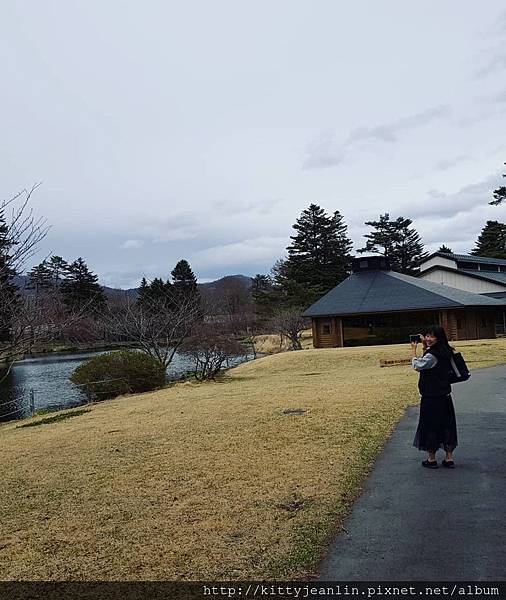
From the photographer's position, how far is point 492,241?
61000 mm

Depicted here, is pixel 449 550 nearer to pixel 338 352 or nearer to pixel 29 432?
pixel 29 432

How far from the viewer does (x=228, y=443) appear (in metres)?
7.04

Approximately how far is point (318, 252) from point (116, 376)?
3805 centimetres

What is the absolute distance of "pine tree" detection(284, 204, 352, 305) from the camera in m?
51.1

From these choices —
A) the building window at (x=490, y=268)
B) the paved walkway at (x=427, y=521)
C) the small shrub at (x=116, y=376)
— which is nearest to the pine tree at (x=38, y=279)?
the paved walkway at (x=427, y=521)

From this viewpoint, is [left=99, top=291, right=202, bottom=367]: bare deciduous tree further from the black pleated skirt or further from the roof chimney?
the black pleated skirt

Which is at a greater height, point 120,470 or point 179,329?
point 179,329

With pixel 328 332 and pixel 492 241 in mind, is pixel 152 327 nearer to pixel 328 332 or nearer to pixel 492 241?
Answer: pixel 328 332

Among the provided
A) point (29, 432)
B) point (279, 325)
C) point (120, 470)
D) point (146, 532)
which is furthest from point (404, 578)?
point (279, 325)

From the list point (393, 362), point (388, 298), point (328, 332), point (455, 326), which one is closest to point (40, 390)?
point (393, 362)

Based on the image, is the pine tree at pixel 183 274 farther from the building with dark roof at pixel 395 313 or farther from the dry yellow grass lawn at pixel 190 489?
the dry yellow grass lawn at pixel 190 489

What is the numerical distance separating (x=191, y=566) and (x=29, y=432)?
8221mm

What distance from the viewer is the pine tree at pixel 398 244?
196ft

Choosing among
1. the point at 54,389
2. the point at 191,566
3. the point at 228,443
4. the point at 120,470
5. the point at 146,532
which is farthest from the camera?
the point at 54,389
